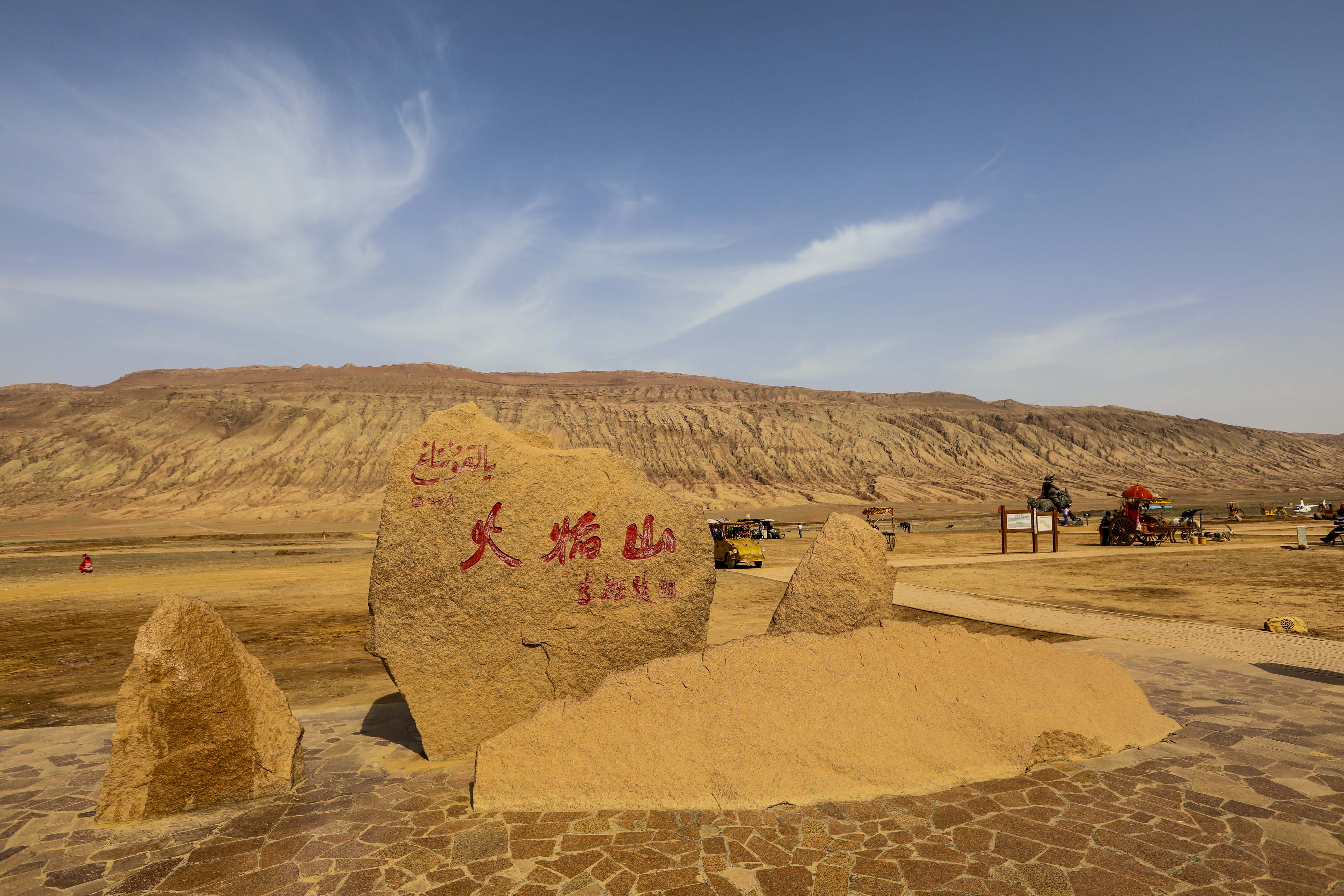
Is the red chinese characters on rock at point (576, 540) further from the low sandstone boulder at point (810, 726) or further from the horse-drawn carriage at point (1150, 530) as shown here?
the horse-drawn carriage at point (1150, 530)

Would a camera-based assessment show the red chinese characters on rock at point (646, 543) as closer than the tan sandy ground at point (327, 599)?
Yes

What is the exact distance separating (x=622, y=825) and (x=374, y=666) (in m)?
6.78

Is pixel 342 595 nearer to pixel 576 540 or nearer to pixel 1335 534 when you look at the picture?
pixel 576 540

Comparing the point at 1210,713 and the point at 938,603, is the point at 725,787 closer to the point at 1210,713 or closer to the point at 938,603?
the point at 1210,713

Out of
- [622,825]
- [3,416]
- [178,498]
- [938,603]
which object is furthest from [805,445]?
[3,416]

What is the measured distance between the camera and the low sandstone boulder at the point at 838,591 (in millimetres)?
6586

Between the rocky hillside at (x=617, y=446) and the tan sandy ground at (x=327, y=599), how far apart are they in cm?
3829

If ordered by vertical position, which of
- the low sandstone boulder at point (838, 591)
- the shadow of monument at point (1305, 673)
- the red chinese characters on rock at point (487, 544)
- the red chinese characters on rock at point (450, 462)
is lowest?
the shadow of monument at point (1305, 673)

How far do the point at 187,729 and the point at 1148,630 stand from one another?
12.6 m

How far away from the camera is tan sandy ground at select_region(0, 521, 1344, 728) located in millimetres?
9328

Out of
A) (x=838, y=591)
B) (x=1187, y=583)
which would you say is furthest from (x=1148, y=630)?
(x=838, y=591)

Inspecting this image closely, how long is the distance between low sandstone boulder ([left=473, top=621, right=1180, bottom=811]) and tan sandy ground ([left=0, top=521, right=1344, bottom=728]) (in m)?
4.26

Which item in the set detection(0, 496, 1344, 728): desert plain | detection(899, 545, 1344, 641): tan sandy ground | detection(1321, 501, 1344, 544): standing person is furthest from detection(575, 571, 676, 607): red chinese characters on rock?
detection(1321, 501, 1344, 544): standing person

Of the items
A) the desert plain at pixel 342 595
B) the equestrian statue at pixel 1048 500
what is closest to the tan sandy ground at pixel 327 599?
the desert plain at pixel 342 595
